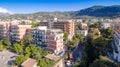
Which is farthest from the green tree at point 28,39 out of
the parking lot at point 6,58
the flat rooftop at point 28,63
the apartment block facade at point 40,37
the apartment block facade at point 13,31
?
the flat rooftop at point 28,63

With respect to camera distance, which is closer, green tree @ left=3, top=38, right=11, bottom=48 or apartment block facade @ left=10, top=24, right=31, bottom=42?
green tree @ left=3, top=38, right=11, bottom=48

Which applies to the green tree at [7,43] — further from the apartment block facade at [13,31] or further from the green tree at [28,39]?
the green tree at [28,39]

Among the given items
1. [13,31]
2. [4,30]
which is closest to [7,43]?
[13,31]

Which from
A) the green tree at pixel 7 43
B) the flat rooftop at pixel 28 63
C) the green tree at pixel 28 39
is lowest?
the flat rooftop at pixel 28 63

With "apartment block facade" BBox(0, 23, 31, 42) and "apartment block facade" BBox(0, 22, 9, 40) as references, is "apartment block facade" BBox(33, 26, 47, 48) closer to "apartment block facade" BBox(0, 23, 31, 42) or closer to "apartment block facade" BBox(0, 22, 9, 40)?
"apartment block facade" BBox(0, 23, 31, 42)

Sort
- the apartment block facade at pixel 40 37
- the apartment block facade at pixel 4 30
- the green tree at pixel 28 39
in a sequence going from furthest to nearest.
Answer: the apartment block facade at pixel 4 30
the green tree at pixel 28 39
the apartment block facade at pixel 40 37

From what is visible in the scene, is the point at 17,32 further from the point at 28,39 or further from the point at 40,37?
the point at 40,37

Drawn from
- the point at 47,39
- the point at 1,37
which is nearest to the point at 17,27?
the point at 1,37

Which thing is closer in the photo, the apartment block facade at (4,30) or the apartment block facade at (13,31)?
the apartment block facade at (13,31)

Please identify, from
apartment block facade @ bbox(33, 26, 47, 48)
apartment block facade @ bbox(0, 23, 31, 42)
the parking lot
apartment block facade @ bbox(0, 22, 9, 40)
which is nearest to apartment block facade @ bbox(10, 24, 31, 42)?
apartment block facade @ bbox(0, 23, 31, 42)
